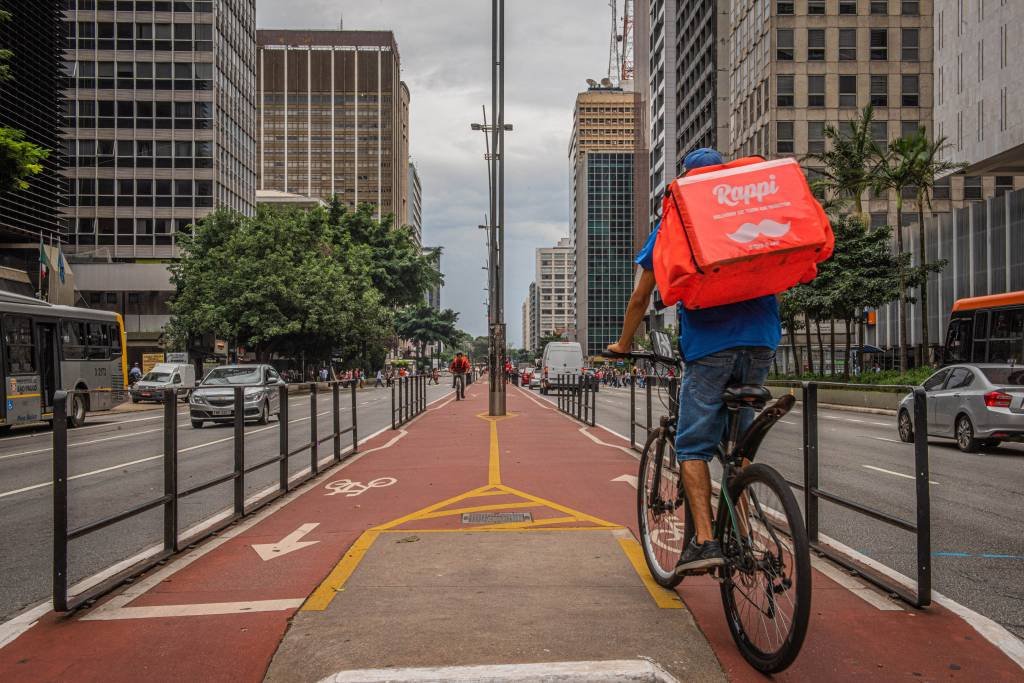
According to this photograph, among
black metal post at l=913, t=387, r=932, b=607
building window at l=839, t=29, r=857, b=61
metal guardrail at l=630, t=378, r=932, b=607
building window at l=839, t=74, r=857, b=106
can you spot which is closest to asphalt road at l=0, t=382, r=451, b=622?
metal guardrail at l=630, t=378, r=932, b=607

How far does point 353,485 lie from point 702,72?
8126 centimetres

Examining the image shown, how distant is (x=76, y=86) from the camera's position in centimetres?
7044

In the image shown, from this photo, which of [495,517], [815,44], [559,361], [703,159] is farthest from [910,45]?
[703,159]

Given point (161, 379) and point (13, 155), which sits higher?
point (13, 155)

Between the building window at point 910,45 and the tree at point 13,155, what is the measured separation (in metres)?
62.1

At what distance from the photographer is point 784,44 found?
65.1 m

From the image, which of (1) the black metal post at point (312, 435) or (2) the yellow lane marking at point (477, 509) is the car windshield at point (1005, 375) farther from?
(1) the black metal post at point (312, 435)

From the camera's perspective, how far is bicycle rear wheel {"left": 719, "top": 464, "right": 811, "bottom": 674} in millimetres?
3361

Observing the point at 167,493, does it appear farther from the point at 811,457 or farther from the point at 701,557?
the point at 811,457

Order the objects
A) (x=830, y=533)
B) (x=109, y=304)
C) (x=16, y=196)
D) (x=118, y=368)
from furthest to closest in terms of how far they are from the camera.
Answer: (x=109, y=304) < (x=16, y=196) < (x=118, y=368) < (x=830, y=533)

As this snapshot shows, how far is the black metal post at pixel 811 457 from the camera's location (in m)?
5.77

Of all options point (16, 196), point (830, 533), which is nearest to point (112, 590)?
point (830, 533)

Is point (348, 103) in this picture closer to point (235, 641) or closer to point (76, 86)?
point (76, 86)

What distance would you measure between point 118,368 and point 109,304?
1743 inches
